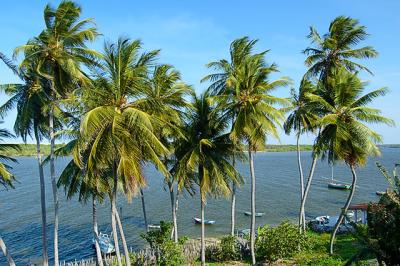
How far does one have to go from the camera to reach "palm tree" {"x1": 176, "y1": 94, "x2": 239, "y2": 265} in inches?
829

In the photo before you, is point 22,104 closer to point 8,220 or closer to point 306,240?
point 306,240

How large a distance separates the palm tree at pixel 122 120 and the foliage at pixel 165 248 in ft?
21.1

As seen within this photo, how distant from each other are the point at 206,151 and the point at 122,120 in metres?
7.61

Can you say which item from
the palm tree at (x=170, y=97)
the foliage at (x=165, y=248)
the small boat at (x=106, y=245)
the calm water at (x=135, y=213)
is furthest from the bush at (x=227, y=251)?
the small boat at (x=106, y=245)

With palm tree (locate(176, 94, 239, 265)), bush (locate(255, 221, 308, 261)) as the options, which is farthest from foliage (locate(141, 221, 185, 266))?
bush (locate(255, 221, 308, 261))

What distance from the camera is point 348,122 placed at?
22750 millimetres

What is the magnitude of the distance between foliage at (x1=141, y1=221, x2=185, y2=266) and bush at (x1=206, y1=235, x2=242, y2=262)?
357 cm

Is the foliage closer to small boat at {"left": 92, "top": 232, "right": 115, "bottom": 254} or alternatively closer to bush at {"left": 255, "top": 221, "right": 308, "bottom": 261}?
bush at {"left": 255, "top": 221, "right": 308, "bottom": 261}

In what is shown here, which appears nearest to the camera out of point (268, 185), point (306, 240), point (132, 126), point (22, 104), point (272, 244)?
point (132, 126)

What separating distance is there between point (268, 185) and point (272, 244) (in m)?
58.5

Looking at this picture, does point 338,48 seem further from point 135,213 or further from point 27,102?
point 135,213

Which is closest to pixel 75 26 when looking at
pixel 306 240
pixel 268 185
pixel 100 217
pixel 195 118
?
pixel 195 118

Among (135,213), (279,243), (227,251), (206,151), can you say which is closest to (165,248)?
(227,251)

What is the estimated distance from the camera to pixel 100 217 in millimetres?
48844
